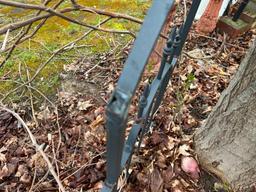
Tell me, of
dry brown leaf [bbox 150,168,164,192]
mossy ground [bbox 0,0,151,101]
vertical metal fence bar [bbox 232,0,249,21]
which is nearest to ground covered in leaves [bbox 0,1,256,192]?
dry brown leaf [bbox 150,168,164,192]

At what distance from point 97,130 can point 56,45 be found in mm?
1251

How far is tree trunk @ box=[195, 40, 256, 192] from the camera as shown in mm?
1457

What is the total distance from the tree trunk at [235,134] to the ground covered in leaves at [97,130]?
165 millimetres

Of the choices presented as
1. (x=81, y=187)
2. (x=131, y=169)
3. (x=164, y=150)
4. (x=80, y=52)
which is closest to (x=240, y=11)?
(x=80, y=52)

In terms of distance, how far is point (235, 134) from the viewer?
1.60 meters

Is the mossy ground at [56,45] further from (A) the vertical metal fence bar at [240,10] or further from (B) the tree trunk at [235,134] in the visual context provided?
(B) the tree trunk at [235,134]

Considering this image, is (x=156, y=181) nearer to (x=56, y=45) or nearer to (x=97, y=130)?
(x=97, y=130)

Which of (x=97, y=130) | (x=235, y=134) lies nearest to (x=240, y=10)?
(x=235, y=134)

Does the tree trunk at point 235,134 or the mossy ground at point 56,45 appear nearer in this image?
the tree trunk at point 235,134

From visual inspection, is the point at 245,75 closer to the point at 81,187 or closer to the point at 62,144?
the point at 81,187

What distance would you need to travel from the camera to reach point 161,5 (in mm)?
743

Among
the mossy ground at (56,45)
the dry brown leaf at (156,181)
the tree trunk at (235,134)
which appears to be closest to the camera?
the tree trunk at (235,134)

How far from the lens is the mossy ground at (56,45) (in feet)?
8.75

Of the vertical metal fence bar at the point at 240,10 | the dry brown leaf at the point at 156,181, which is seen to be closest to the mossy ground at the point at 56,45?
the vertical metal fence bar at the point at 240,10
